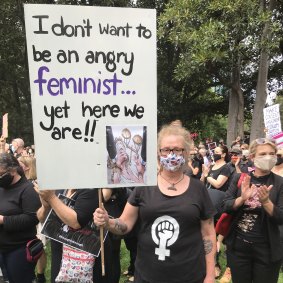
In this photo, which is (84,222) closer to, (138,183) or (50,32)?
(138,183)

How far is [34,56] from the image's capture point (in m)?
2.14

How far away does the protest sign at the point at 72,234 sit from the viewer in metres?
3.07

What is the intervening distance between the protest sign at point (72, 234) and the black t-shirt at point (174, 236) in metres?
0.65

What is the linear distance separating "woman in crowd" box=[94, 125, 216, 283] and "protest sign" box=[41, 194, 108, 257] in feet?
1.88

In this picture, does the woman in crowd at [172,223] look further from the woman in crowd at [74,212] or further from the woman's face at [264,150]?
the woman's face at [264,150]

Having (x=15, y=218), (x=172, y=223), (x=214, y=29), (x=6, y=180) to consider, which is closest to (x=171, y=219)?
(x=172, y=223)

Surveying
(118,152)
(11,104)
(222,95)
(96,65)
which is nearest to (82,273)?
(118,152)

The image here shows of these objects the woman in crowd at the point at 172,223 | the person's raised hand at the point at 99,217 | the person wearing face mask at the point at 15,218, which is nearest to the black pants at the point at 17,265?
the person wearing face mask at the point at 15,218

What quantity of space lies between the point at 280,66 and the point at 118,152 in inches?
773

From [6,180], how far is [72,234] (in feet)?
3.62

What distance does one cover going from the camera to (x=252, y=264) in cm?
338

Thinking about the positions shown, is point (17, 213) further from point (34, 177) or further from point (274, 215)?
point (274, 215)

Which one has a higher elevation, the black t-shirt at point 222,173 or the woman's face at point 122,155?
the woman's face at point 122,155

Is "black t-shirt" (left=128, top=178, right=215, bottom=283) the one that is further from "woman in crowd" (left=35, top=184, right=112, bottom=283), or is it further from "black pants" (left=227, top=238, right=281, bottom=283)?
"black pants" (left=227, top=238, right=281, bottom=283)
